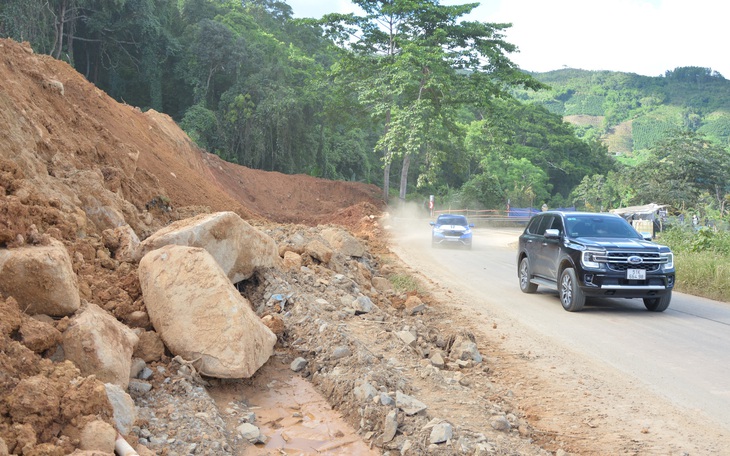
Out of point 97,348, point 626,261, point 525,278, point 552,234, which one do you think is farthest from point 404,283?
point 97,348

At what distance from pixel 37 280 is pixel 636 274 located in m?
9.63

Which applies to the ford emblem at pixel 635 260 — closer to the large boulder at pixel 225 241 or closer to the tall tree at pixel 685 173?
the large boulder at pixel 225 241

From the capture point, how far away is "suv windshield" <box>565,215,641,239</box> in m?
13.2

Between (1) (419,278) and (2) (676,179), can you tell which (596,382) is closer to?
(1) (419,278)

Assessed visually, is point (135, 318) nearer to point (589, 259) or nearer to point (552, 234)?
point (589, 259)

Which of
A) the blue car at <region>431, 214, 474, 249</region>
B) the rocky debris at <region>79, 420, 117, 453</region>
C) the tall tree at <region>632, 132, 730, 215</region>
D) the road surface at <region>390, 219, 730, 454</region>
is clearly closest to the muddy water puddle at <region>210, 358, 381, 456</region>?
the rocky debris at <region>79, 420, 117, 453</region>

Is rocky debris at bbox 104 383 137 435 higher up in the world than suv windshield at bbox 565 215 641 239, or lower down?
lower down

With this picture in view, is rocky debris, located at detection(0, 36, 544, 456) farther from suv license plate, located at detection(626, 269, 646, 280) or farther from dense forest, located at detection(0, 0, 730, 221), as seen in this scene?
dense forest, located at detection(0, 0, 730, 221)

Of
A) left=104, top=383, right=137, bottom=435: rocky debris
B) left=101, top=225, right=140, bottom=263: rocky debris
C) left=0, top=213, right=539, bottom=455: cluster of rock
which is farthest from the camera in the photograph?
left=101, top=225, right=140, bottom=263: rocky debris

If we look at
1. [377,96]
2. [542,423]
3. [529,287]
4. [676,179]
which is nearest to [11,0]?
[377,96]

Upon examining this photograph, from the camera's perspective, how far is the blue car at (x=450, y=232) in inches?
1049

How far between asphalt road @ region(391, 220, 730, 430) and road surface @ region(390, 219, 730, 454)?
0.03 feet

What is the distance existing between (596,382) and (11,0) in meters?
32.4

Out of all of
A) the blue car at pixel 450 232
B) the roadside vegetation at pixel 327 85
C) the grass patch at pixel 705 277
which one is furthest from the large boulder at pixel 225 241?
the roadside vegetation at pixel 327 85
